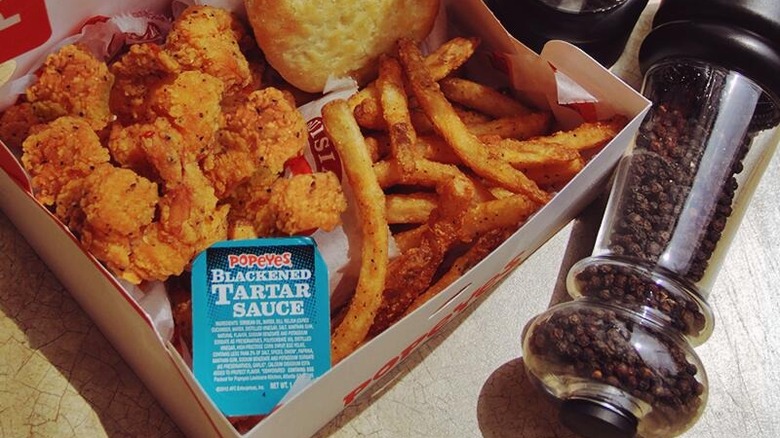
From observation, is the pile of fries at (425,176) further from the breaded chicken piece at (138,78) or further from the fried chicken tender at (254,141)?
the breaded chicken piece at (138,78)

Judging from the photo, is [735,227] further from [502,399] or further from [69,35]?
[69,35]

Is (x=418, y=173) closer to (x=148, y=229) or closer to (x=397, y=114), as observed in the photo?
(x=397, y=114)

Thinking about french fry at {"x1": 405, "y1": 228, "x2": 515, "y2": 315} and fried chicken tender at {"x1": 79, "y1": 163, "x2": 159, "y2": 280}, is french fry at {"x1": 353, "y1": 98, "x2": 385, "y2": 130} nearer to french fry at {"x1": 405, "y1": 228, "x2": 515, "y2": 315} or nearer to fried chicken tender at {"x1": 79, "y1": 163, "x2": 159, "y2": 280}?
french fry at {"x1": 405, "y1": 228, "x2": 515, "y2": 315}

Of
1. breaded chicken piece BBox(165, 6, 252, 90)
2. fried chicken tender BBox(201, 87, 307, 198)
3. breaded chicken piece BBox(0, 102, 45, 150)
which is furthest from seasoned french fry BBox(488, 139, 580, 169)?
breaded chicken piece BBox(0, 102, 45, 150)

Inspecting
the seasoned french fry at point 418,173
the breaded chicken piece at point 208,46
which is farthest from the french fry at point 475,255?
the breaded chicken piece at point 208,46

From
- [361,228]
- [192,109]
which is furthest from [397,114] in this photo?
[192,109]

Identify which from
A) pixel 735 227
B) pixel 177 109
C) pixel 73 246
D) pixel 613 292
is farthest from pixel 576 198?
pixel 73 246
